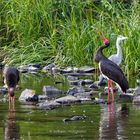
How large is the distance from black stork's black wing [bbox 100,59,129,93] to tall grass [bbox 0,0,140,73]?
9.69 feet

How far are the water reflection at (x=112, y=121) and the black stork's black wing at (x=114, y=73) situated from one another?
1.05 metres

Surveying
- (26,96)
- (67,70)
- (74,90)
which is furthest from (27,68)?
(26,96)

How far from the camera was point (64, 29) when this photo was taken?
21.3 meters

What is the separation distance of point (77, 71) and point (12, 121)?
777cm

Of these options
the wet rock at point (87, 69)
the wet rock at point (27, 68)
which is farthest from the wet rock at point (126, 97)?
the wet rock at point (27, 68)

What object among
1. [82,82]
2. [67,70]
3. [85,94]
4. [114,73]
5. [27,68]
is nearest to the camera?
[85,94]

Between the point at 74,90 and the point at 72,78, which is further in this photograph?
the point at 72,78

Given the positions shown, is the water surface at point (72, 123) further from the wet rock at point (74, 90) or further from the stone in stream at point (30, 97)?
the wet rock at point (74, 90)

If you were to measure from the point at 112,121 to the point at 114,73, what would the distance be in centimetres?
347

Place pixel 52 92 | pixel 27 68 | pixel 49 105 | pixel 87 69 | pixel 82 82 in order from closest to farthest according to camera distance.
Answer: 1. pixel 49 105
2. pixel 52 92
3. pixel 82 82
4. pixel 87 69
5. pixel 27 68

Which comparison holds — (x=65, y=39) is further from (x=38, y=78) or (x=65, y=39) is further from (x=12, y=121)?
(x=12, y=121)

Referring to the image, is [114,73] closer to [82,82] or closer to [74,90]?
[74,90]

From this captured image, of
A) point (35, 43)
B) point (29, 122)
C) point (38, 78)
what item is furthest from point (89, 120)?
point (35, 43)

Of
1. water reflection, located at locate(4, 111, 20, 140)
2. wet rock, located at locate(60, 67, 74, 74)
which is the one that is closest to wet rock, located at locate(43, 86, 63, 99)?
water reflection, located at locate(4, 111, 20, 140)
